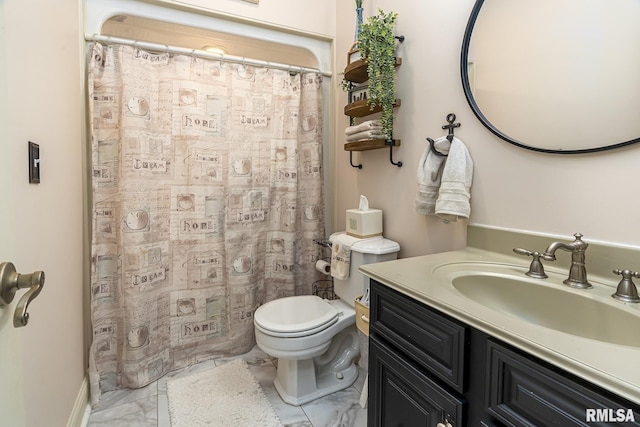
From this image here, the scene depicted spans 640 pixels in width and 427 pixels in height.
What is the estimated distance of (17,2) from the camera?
0.85 metres

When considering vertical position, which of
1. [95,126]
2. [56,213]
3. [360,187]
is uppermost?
[95,126]

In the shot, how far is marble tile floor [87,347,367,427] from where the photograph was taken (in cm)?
147

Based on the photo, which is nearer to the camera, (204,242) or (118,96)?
(118,96)

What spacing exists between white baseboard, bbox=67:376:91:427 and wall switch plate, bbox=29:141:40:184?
104 cm

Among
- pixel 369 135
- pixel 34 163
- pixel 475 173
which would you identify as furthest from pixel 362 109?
pixel 34 163

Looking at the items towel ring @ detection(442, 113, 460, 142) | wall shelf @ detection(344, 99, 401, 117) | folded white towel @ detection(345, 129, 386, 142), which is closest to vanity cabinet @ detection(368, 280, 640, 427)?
towel ring @ detection(442, 113, 460, 142)

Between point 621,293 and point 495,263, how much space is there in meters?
0.34

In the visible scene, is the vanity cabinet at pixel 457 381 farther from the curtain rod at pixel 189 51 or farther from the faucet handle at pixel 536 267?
the curtain rod at pixel 189 51

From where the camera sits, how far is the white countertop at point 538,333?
1.58 ft

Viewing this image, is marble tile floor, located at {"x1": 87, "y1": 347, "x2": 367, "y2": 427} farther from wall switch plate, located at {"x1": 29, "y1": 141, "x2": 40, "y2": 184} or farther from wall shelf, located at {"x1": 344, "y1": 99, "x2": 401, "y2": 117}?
wall shelf, located at {"x1": 344, "y1": 99, "x2": 401, "y2": 117}

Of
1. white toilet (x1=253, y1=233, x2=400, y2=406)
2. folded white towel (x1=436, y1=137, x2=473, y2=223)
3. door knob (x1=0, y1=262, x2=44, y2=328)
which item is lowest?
white toilet (x1=253, y1=233, x2=400, y2=406)

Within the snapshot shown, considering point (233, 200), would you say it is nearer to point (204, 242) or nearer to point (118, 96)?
point (204, 242)

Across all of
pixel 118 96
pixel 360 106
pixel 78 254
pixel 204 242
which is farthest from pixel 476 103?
pixel 78 254

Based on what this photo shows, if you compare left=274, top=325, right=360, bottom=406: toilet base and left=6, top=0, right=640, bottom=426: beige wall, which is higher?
left=6, top=0, right=640, bottom=426: beige wall
